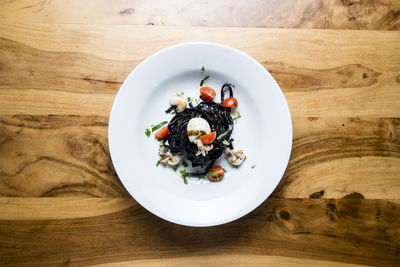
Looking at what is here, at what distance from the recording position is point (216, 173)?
2.31m

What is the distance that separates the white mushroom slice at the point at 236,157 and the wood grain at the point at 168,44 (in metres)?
0.73

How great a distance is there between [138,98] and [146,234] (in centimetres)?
136

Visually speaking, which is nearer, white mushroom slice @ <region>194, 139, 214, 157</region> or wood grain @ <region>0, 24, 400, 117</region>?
white mushroom slice @ <region>194, 139, 214, 157</region>

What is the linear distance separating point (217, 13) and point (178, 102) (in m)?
1.01

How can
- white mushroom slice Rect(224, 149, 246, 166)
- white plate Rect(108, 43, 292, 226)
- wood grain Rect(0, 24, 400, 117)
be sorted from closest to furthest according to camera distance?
white plate Rect(108, 43, 292, 226)
white mushroom slice Rect(224, 149, 246, 166)
wood grain Rect(0, 24, 400, 117)

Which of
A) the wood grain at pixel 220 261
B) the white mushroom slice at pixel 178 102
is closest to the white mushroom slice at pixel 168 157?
the white mushroom slice at pixel 178 102

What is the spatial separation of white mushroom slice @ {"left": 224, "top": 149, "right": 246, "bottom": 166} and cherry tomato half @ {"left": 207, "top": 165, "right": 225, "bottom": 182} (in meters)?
0.12

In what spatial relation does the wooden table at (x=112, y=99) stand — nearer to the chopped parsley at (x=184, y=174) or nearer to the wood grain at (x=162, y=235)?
the wood grain at (x=162, y=235)

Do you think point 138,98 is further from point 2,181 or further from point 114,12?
point 2,181

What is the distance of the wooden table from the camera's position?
2.52 m

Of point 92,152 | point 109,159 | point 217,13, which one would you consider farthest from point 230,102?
point 92,152

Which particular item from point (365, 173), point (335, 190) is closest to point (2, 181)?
point (335, 190)

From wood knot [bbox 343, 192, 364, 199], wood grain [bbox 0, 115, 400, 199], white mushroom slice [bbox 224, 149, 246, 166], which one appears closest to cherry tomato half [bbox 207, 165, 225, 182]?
white mushroom slice [bbox 224, 149, 246, 166]

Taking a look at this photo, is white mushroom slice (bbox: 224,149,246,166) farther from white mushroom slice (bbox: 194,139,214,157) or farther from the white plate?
white mushroom slice (bbox: 194,139,214,157)
